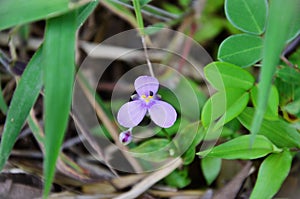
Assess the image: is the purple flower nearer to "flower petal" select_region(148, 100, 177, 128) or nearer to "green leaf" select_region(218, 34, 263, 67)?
"flower petal" select_region(148, 100, 177, 128)

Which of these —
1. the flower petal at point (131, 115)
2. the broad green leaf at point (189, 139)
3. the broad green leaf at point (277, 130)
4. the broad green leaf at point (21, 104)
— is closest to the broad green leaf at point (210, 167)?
the broad green leaf at point (189, 139)

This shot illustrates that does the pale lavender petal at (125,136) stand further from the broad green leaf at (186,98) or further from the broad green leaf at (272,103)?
the broad green leaf at (272,103)

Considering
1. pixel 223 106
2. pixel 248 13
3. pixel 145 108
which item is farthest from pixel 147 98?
pixel 248 13

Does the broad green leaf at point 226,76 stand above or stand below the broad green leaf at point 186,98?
above

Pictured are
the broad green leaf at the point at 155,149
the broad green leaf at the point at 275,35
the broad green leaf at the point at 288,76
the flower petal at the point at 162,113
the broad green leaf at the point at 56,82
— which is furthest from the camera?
the broad green leaf at the point at 155,149

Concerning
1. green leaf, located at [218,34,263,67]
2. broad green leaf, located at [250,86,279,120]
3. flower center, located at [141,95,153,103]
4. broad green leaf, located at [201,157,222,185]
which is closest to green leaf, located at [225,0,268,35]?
green leaf, located at [218,34,263,67]

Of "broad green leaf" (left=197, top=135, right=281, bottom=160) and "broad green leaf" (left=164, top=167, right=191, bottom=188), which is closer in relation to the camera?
"broad green leaf" (left=197, top=135, right=281, bottom=160)

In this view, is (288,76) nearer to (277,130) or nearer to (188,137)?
(277,130)
